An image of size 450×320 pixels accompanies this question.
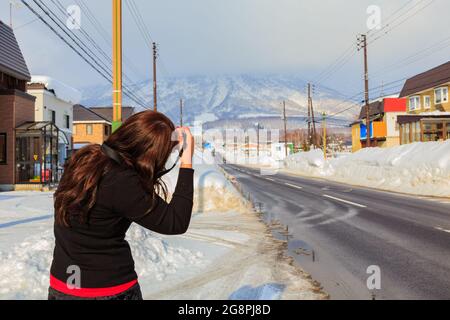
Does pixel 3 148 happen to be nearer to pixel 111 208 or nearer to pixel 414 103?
pixel 111 208

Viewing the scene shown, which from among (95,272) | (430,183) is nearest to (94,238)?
(95,272)

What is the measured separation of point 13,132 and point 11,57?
482 cm

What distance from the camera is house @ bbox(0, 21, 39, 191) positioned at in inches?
810

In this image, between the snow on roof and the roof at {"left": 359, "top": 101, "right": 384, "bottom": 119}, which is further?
the roof at {"left": 359, "top": 101, "right": 384, "bottom": 119}

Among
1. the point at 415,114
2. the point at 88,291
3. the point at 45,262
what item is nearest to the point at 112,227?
the point at 88,291

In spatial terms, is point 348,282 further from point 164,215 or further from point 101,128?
point 101,128

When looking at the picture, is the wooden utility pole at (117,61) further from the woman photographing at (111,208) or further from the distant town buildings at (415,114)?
the distant town buildings at (415,114)

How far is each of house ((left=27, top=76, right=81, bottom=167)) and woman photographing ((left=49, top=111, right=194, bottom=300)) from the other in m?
29.3

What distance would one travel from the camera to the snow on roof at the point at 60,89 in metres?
33.2

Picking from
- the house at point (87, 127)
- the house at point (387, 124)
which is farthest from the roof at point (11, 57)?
the house at point (387, 124)

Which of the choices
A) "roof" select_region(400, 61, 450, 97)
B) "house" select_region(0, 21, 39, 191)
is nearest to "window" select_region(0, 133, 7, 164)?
"house" select_region(0, 21, 39, 191)

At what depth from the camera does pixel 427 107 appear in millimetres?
44750

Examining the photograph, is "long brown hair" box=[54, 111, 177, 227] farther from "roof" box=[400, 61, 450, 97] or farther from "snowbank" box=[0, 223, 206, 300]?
"roof" box=[400, 61, 450, 97]
